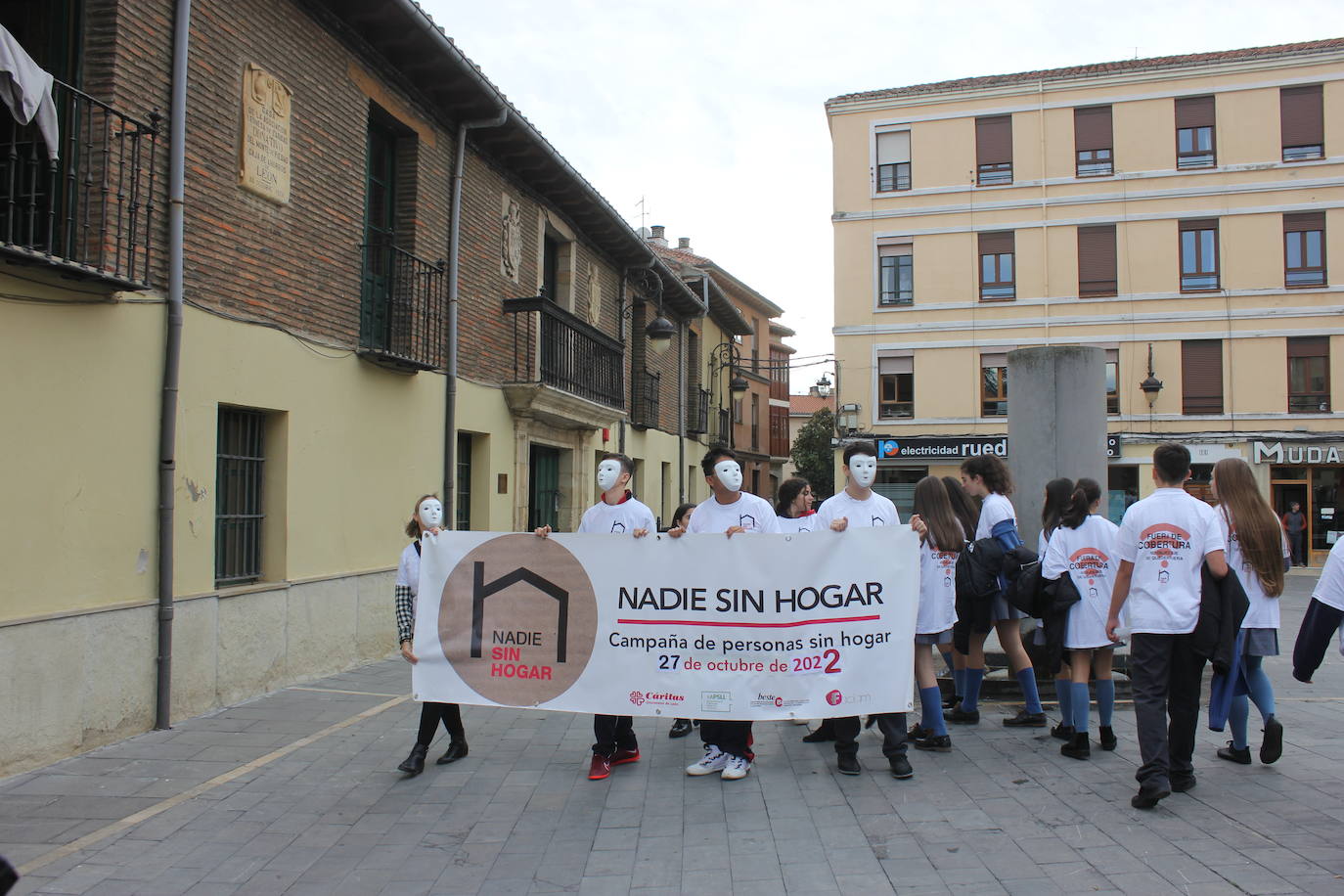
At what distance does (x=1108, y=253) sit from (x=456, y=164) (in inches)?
815

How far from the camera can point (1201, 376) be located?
26.1m

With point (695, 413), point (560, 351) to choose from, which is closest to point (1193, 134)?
point (695, 413)

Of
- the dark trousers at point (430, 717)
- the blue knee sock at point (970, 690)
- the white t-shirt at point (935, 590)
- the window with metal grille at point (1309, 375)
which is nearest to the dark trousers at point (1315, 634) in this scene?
the white t-shirt at point (935, 590)

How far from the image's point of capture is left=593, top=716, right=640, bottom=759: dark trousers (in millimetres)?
5738

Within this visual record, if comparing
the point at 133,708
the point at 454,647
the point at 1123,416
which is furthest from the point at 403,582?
the point at 1123,416

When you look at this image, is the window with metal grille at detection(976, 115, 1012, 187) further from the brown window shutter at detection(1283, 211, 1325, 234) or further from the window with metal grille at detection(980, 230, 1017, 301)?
the brown window shutter at detection(1283, 211, 1325, 234)

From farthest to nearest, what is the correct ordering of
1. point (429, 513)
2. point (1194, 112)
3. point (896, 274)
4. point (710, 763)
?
point (896, 274)
point (1194, 112)
point (429, 513)
point (710, 763)

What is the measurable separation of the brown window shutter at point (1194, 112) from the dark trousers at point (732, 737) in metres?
26.4

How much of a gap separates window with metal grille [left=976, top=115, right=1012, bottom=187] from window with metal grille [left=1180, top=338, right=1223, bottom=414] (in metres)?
6.67

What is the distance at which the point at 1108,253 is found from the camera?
26875 mm

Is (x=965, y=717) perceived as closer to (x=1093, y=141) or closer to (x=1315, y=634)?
(x=1315, y=634)

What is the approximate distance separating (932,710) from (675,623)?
173 cm

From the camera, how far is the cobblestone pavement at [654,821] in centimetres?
420

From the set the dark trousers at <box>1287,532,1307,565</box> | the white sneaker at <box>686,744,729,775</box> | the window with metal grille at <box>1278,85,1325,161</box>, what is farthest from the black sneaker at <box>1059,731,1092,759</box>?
the window with metal grille at <box>1278,85,1325,161</box>
